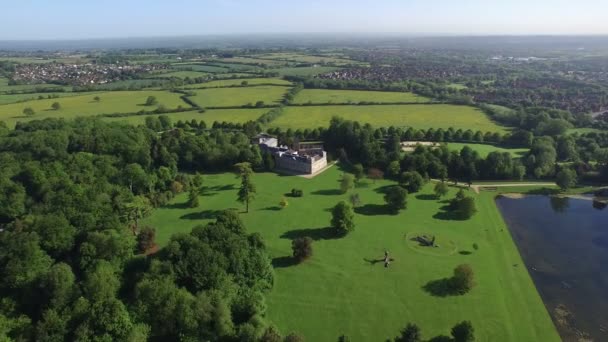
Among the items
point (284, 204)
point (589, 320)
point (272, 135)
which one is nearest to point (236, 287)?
point (284, 204)

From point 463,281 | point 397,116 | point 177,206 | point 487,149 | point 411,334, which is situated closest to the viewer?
point 411,334

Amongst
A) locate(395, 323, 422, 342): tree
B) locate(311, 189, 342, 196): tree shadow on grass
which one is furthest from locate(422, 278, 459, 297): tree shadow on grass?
locate(311, 189, 342, 196): tree shadow on grass

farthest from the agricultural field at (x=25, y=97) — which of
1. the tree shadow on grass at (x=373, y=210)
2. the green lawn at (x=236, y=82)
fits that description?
the tree shadow on grass at (x=373, y=210)

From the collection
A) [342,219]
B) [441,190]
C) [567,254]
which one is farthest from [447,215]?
[342,219]

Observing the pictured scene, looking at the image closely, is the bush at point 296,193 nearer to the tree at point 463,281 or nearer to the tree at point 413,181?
the tree at point 413,181

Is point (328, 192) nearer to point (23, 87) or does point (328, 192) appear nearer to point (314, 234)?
point (314, 234)
